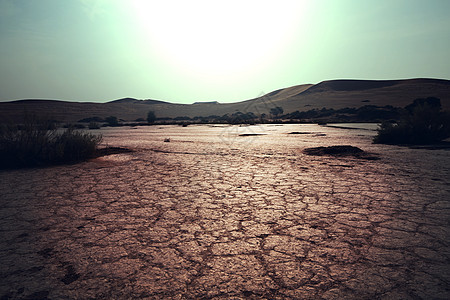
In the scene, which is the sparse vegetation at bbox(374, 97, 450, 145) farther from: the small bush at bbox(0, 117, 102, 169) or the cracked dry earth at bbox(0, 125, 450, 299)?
the small bush at bbox(0, 117, 102, 169)

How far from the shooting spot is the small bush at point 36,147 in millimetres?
5637

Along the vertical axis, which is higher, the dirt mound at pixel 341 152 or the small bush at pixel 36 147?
the small bush at pixel 36 147

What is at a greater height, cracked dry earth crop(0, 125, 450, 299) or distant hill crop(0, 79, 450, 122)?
distant hill crop(0, 79, 450, 122)

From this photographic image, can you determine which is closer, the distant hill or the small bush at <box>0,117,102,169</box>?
the small bush at <box>0,117,102,169</box>

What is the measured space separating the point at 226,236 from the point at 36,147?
554 centimetres

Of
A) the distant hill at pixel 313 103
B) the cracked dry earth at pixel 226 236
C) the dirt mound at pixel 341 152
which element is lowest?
the cracked dry earth at pixel 226 236

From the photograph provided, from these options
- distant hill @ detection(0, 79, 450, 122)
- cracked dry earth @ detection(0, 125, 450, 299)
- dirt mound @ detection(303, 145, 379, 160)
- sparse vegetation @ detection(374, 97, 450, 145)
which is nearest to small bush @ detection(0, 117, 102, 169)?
cracked dry earth @ detection(0, 125, 450, 299)

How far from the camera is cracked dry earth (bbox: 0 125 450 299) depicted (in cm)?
166

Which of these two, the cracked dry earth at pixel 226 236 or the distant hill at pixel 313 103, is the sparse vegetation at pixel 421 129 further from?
the distant hill at pixel 313 103

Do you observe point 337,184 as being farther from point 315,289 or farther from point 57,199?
point 57,199

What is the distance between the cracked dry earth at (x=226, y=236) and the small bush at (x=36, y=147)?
4.16 feet

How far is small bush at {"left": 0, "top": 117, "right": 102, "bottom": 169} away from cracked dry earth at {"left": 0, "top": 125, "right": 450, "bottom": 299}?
127 centimetres

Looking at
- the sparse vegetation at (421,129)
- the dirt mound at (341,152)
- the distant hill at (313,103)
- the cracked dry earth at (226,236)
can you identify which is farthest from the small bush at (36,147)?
the distant hill at (313,103)

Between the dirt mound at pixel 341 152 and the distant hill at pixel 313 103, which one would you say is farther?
the distant hill at pixel 313 103
